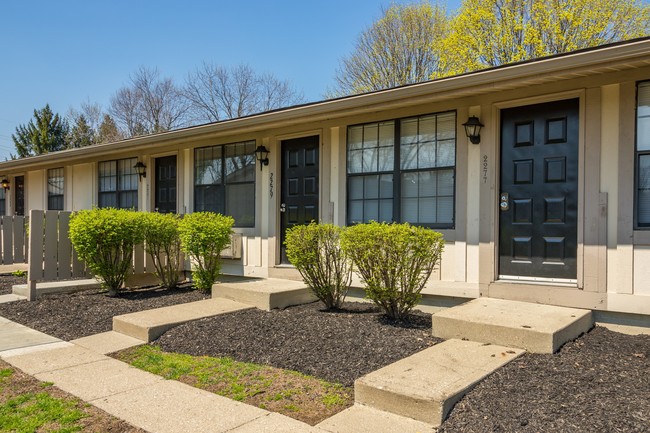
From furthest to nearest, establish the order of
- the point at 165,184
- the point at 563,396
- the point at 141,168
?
the point at 141,168 < the point at 165,184 < the point at 563,396

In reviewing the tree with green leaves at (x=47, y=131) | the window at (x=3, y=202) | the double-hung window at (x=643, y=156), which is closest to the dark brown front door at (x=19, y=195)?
the window at (x=3, y=202)

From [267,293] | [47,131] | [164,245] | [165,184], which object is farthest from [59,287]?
[47,131]

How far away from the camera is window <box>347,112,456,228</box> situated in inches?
237

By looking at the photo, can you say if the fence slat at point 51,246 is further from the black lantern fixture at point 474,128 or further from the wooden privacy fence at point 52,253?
the black lantern fixture at point 474,128

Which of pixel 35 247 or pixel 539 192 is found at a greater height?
pixel 539 192

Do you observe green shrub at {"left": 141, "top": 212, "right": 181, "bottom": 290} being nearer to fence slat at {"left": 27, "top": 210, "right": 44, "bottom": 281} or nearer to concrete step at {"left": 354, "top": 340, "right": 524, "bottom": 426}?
fence slat at {"left": 27, "top": 210, "right": 44, "bottom": 281}

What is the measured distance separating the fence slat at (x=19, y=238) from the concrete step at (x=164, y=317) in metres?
5.16

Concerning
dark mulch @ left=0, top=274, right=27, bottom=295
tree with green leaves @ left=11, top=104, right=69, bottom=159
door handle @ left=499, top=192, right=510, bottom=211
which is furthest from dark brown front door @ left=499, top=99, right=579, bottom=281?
tree with green leaves @ left=11, top=104, right=69, bottom=159

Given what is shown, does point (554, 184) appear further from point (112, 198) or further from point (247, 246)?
point (112, 198)

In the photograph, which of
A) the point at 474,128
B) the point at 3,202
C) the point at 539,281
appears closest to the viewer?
the point at 539,281

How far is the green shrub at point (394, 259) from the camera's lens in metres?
4.97

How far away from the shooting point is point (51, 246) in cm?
727

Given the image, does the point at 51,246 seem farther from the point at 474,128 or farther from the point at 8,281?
the point at 474,128

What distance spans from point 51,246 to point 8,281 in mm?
2688
